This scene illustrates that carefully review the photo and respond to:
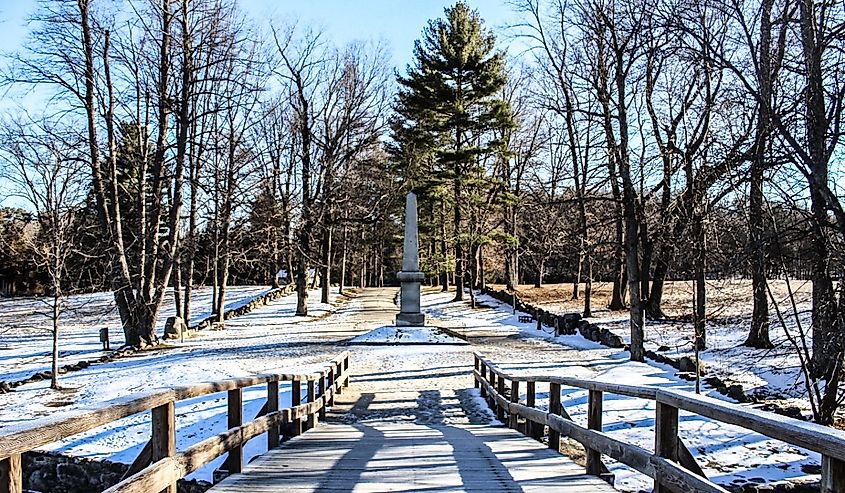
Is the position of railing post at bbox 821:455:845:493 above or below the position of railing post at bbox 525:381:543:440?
above

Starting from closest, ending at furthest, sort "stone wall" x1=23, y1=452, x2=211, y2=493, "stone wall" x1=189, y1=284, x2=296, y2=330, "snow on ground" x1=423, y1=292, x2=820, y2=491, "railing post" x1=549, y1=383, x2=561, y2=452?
"railing post" x1=549, y1=383, x2=561, y2=452 < "snow on ground" x1=423, y1=292, x2=820, y2=491 < "stone wall" x1=23, y1=452, x2=211, y2=493 < "stone wall" x1=189, y1=284, x2=296, y2=330

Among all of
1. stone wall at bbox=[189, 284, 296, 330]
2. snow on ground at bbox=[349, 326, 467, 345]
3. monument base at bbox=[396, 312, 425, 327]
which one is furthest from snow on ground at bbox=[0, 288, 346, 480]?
monument base at bbox=[396, 312, 425, 327]

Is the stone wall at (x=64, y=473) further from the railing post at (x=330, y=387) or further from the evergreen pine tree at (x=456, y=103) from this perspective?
the evergreen pine tree at (x=456, y=103)

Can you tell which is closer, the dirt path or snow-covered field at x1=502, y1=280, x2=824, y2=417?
the dirt path

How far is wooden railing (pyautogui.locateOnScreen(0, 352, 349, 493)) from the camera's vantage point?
2432mm

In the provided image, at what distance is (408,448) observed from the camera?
6434 mm

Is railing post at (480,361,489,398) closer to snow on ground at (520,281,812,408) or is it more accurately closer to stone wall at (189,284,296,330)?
snow on ground at (520,281,812,408)

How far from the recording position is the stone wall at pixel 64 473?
9453 millimetres

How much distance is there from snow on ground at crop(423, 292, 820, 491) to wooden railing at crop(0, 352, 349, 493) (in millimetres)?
4335

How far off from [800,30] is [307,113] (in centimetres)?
2619

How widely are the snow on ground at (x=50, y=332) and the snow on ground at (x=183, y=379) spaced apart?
1.49 feet

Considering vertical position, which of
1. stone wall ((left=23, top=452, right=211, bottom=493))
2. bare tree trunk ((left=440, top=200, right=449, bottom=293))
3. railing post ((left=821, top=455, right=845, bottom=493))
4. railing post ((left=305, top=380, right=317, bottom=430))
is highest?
bare tree trunk ((left=440, top=200, right=449, bottom=293))

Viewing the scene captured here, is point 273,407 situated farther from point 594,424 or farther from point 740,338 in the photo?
point 740,338

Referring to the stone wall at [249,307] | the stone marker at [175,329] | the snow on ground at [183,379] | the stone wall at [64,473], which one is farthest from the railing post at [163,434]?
the stone wall at [249,307]
